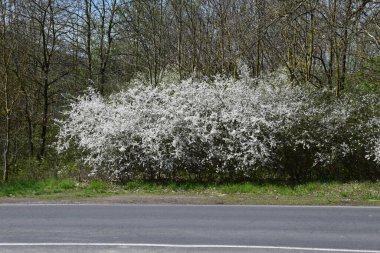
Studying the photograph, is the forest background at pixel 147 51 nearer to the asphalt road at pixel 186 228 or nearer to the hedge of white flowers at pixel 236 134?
the hedge of white flowers at pixel 236 134

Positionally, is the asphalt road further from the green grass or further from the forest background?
the forest background

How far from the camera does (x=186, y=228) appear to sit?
918 cm

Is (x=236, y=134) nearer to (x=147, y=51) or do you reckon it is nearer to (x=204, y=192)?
(x=204, y=192)

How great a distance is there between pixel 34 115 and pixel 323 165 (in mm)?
15076

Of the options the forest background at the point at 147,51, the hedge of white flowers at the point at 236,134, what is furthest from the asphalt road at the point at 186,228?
the forest background at the point at 147,51

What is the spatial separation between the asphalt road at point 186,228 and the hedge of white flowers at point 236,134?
14.8 ft

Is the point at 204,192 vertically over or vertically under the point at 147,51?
under

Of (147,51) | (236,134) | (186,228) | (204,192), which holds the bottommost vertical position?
(186,228)

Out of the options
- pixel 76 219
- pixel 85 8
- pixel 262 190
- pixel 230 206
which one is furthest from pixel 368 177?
pixel 85 8

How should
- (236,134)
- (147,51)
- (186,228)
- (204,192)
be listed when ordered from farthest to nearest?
(147,51), (236,134), (204,192), (186,228)

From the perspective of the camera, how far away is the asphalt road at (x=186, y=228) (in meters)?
7.64

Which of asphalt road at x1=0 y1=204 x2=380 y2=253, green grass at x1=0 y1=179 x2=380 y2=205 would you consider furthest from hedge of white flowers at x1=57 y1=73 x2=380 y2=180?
asphalt road at x1=0 y1=204 x2=380 y2=253

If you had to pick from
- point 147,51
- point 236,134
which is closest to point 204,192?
point 236,134

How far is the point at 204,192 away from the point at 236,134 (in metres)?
2.31
